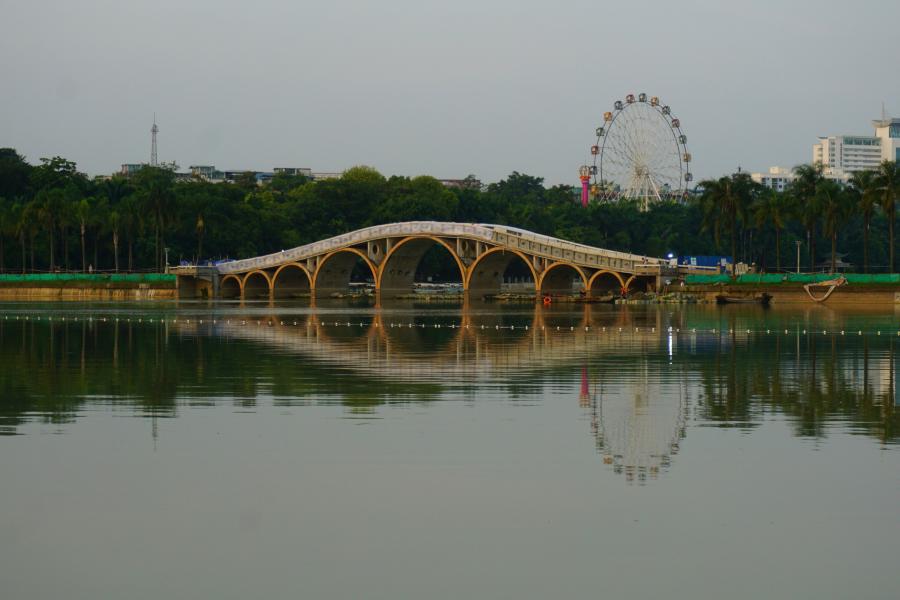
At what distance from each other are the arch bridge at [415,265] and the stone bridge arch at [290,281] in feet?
0.30

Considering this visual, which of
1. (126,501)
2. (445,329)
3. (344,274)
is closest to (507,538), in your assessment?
(126,501)

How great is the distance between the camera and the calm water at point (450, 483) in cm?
705

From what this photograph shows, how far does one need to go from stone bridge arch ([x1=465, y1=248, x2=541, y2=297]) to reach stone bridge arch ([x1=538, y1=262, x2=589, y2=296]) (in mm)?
1354

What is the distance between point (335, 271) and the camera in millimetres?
97438

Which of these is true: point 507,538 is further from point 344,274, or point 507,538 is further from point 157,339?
point 344,274

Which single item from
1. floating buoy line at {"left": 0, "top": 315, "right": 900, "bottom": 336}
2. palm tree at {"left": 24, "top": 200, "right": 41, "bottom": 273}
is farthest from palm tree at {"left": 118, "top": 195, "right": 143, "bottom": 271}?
floating buoy line at {"left": 0, "top": 315, "right": 900, "bottom": 336}

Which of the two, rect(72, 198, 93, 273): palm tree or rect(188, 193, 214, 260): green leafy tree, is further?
rect(188, 193, 214, 260): green leafy tree

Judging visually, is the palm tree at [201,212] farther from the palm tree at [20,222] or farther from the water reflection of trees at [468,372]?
the water reflection of trees at [468,372]

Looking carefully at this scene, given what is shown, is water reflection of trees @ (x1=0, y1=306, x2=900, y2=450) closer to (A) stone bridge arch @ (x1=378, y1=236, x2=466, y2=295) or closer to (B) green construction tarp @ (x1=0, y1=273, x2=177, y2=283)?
(A) stone bridge arch @ (x1=378, y1=236, x2=466, y2=295)

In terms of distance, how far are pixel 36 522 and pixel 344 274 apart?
91064mm

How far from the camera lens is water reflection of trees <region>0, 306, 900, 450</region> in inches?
568

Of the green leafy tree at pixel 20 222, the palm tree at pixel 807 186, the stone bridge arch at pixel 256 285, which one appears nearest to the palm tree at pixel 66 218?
the green leafy tree at pixel 20 222

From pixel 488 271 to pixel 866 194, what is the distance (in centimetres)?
3083

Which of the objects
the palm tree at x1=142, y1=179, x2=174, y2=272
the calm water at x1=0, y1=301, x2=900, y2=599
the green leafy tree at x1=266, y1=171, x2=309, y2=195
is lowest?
the calm water at x1=0, y1=301, x2=900, y2=599
